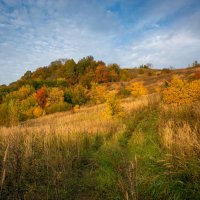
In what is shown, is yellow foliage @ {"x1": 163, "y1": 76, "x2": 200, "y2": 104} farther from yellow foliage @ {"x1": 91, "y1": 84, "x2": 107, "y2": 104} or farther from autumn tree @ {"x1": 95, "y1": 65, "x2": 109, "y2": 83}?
autumn tree @ {"x1": 95, "y1": 65, "x2": 109, "y2": 83}

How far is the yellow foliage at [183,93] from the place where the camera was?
10374mm

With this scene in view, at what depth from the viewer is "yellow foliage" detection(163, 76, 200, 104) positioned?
10374 mm

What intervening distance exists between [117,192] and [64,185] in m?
1.05

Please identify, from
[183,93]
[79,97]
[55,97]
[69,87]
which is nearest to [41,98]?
[55,97]

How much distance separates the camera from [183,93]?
1099 centimetres

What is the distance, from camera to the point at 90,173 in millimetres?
4941

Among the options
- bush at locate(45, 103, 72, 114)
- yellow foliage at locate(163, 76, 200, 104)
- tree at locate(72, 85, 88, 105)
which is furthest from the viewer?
tree at locate(72, 85, 88, 105)

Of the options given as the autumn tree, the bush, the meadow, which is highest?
the autumn tree

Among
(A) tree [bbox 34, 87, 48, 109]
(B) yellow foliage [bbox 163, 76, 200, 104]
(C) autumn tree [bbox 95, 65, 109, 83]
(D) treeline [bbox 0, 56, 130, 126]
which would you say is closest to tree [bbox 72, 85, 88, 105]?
(D) treeline [bbox 0, 56, 130, 126]

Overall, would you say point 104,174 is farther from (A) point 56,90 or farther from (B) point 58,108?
(A) point 56,90

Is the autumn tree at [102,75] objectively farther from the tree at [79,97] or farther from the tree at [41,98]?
the tree at [41,98]

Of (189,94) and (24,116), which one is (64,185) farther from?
(24,116)

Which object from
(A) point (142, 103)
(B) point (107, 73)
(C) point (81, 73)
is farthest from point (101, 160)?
(C) point (81, 73)

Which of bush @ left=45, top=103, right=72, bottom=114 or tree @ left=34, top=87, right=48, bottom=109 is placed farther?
tree @ left=34, top=87, right=48, bottom=109
